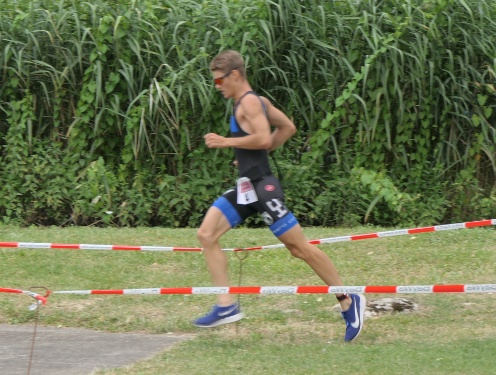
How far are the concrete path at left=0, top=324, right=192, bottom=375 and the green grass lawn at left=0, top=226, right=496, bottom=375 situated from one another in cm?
16

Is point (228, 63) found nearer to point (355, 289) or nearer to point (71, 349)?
point (355, 289)

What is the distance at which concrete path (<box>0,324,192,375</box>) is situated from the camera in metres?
6.37

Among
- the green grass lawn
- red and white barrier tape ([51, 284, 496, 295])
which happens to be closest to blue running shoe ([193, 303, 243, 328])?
the green grass lawn

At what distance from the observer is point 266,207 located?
6719mm

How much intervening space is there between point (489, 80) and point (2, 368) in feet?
22.0

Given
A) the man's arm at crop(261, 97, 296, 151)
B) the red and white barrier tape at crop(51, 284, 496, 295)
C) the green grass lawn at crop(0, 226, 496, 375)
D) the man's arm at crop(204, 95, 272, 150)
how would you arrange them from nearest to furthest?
1. the red and white barrier tape at crop(51, 284, 496, 295)
2. the green grass lawn at crop(0, 226, 496, 375)
3. the man's arm at crop(204, 95, 272, 150)
4. the man's arm at crop(261, 97, 296, 151)

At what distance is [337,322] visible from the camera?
24.5ft

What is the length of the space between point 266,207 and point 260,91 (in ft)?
15.0

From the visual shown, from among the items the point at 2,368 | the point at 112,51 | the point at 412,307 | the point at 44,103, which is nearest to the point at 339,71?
the point at 112,51

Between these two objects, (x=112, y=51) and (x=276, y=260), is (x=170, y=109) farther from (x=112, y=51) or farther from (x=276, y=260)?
(x=276, y=260)

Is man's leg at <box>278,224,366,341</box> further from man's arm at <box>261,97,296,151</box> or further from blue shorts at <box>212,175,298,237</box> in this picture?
man's arm at <box>261,97,296,151</box>

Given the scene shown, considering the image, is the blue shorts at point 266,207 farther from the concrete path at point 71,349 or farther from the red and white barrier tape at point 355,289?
the concrete path at point 71,349

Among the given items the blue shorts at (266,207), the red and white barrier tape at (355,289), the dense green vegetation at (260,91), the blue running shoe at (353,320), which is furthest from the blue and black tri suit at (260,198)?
the dense green vegetation at (260,91)

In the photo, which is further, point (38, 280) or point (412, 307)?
point (38, 280)
